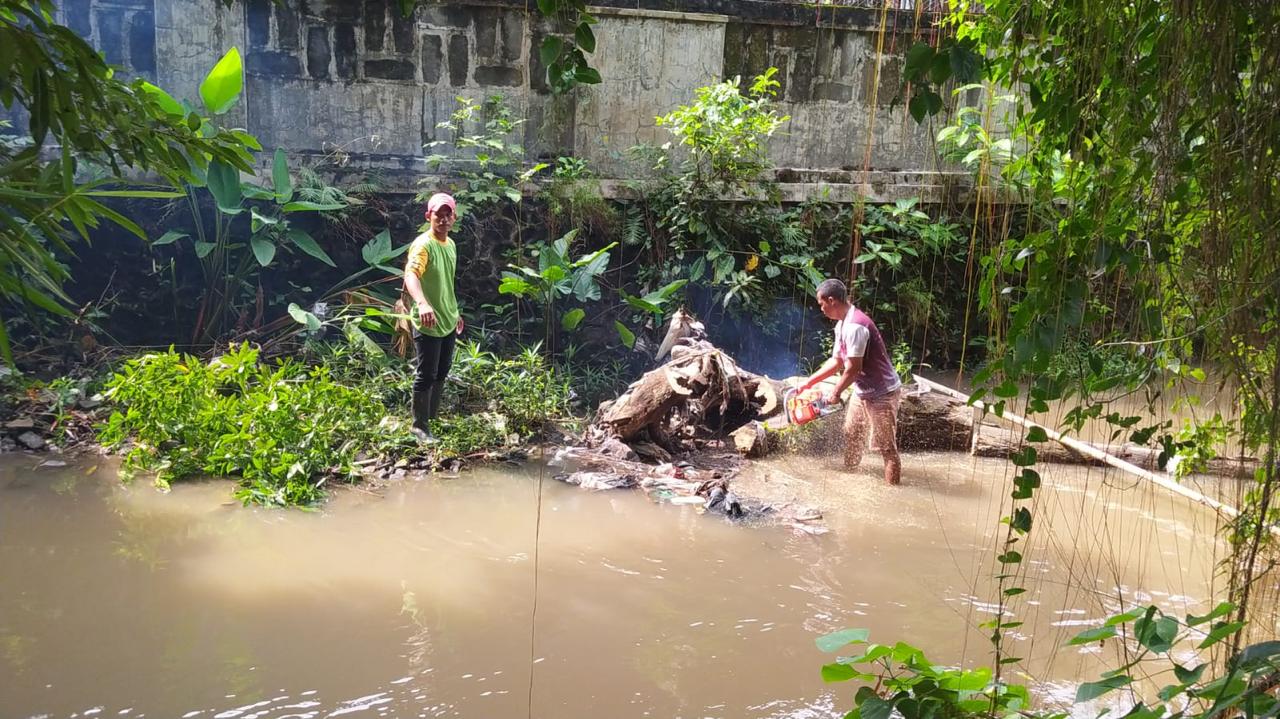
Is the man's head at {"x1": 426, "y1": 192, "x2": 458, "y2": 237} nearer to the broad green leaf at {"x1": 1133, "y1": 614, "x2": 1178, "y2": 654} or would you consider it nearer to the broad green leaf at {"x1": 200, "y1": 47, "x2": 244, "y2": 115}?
the broad green leaf at {"x1": 200, "y1": 47, "x2": 244, "y2": 115}

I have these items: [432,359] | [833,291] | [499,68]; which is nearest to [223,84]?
[499,68]

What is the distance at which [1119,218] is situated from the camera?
2.17 metres

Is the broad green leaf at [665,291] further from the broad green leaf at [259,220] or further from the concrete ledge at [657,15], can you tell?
the broad green leaf at [259,220]

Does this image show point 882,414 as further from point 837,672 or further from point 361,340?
point 837,672

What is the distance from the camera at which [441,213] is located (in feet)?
21.3

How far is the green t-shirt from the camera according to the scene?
645 cm

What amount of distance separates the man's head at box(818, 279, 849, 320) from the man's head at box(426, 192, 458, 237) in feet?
8.46

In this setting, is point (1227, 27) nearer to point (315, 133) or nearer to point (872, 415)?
point (872, 415)

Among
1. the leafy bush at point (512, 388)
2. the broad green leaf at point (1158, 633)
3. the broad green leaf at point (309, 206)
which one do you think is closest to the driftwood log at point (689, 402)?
the leafy bush at point (512, 388)

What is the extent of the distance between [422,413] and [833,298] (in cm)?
296

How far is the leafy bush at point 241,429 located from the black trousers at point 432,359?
42 cm

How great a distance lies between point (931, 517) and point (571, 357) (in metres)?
3.59

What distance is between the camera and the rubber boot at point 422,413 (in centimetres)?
666

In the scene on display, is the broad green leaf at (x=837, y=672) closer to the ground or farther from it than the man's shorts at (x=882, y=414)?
farther from it
